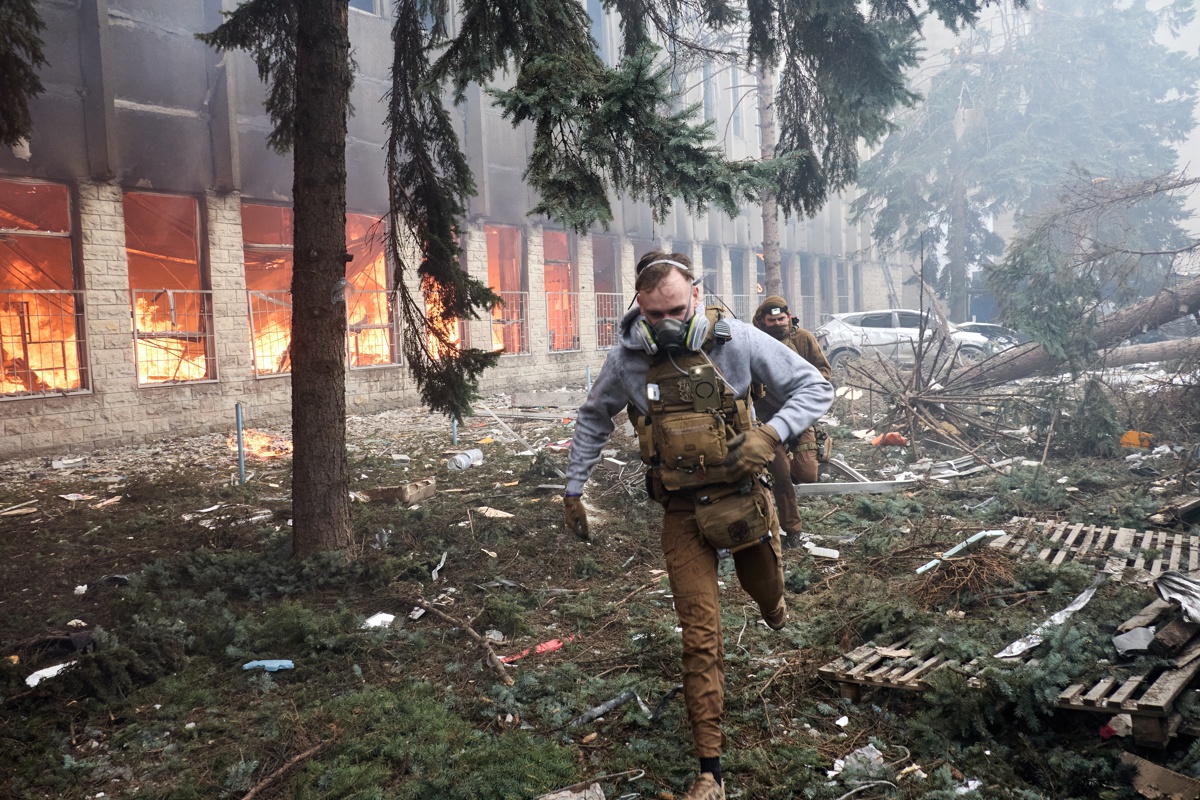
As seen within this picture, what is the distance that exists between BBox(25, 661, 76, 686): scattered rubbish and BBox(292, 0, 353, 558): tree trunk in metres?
1.70

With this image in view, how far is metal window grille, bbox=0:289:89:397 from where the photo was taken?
9859 mm

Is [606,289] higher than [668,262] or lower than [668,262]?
higher

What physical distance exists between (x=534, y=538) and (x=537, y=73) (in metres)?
3.63

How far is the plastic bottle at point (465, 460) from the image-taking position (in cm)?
935

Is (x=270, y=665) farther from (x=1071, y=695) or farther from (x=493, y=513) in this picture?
(x=1071, y=695)

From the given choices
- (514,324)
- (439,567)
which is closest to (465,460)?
(439,567)

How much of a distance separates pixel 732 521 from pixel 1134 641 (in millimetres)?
1971

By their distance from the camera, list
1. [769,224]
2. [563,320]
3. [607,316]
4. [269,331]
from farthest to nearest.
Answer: [607,316], [563,320], [769,224], [269,331]

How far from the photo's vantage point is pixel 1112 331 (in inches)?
483

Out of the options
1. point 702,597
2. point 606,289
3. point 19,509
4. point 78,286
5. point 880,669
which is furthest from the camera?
point 606,289

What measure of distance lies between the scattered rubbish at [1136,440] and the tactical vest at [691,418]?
883 cm

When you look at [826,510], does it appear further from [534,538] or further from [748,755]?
[748,755]

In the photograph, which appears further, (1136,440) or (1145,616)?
(1136,440)

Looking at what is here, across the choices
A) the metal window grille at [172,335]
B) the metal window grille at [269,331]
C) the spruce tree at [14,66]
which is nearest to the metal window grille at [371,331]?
the metal window grille at [269,331]
